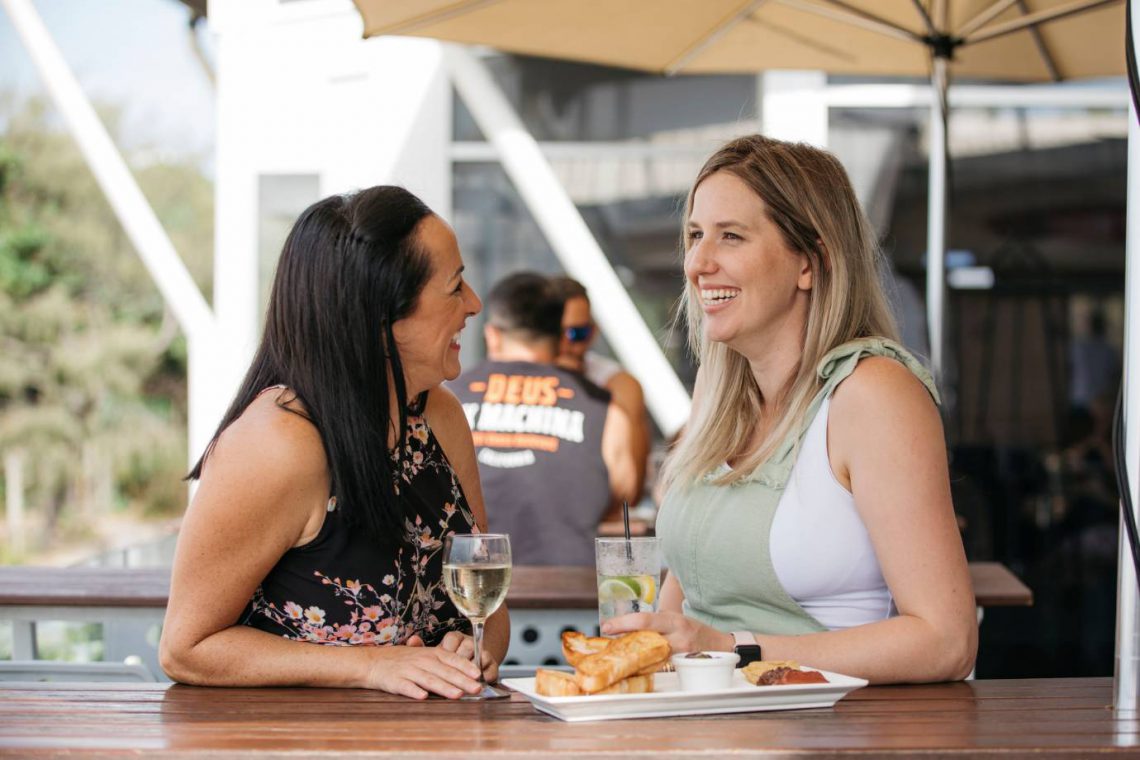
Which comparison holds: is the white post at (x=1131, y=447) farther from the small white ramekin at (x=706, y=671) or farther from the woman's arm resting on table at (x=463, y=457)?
the woman's arm resting on table at (x=463, y=457)

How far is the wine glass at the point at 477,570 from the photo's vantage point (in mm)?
1798

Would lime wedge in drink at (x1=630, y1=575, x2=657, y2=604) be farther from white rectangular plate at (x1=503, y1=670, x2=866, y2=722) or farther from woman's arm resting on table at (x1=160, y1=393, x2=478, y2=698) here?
woman's arm resting on table at (x1=160, y1=393, x2=478, y2=698)

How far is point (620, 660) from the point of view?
1.72m

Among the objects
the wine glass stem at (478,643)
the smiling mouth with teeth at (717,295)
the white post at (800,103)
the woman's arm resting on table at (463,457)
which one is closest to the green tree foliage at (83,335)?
the white post at (800,103)

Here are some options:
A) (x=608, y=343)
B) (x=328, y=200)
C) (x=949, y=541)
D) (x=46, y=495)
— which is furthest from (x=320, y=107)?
(x=46, y=495)

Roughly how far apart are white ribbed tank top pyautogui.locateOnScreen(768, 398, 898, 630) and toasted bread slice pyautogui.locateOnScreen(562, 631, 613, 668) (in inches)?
15.2

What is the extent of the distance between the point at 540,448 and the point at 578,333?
0.66 metres

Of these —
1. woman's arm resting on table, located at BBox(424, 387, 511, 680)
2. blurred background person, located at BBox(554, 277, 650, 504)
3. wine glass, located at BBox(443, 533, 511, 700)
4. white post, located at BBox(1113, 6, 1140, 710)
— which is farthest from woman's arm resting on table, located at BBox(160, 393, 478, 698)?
blurred background person, located at BBox(554, 277, 650, 504)

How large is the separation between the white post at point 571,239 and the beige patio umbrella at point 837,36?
2.23 m

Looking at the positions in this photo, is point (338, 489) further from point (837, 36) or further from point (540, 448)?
point (837, 36)

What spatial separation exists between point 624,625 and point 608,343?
5075 mm

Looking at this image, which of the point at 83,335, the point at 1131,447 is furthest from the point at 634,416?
the point at 83,335

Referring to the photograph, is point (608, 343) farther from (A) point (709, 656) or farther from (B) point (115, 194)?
(A) point (709, 656)

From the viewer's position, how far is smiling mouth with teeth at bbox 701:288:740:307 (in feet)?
→ 7.29
